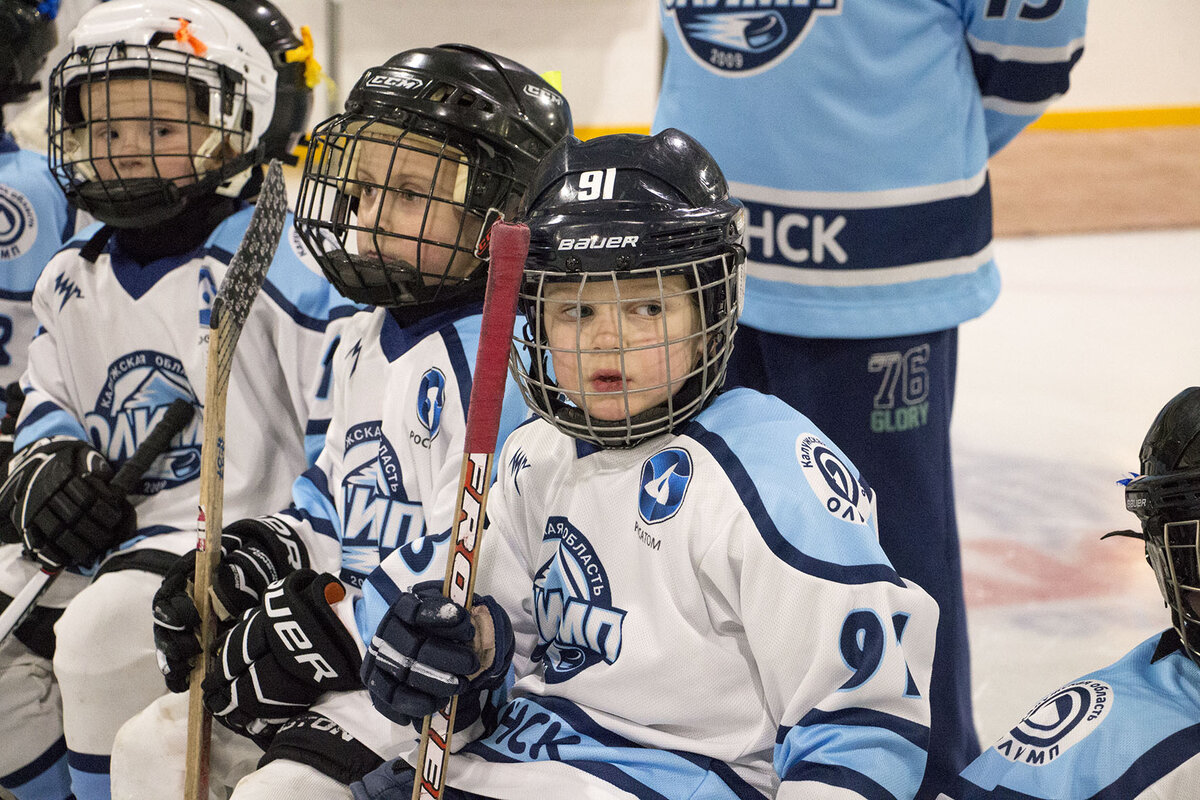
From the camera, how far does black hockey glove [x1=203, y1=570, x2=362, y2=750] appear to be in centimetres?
147

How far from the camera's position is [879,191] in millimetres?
1722

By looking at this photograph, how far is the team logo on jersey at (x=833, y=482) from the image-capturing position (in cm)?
121

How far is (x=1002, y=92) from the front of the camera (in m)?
1.77

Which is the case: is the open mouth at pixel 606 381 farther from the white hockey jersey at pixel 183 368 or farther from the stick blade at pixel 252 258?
the white hockey jersey at pixel 183 368

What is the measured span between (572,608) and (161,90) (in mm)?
1153

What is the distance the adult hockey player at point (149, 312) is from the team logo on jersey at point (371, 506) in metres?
0.32

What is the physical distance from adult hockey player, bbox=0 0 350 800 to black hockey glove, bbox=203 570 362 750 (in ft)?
1.28

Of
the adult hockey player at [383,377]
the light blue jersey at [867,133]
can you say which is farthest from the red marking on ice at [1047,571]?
the adult hockey player at [383,377]

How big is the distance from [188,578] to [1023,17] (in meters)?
1.33

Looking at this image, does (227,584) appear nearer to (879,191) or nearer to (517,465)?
(517,465)

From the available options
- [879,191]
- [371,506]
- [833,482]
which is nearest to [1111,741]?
[833,482]

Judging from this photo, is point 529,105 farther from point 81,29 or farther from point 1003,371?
point 1003,371

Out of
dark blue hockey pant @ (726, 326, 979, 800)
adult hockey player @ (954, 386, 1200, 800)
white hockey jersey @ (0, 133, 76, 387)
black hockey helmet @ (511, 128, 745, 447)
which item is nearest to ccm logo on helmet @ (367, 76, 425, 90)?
black hockey helmet @ (511, 128, 745, 447)

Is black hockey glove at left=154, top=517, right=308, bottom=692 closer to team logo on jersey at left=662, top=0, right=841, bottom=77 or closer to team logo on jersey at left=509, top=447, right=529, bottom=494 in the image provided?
team logo on jersey at left=509, top=447, right=529, bottom=494
